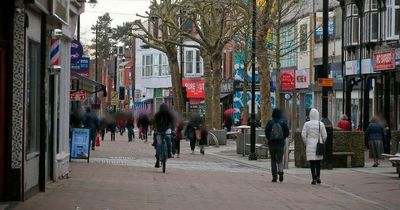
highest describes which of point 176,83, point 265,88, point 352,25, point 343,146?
point 352,25

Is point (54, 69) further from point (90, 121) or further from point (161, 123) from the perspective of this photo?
point (90, 121)

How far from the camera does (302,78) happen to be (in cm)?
4856

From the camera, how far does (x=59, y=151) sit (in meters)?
17.6

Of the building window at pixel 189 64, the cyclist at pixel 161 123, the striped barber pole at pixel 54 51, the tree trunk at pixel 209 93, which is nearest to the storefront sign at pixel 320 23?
the tree trunk at pixel 209 93

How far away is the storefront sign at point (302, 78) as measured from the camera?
4785 centimetres

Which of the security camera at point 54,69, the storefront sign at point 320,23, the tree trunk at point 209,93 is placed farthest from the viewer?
the tree trunk at point 209,93

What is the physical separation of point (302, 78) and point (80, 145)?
2714 centimetres

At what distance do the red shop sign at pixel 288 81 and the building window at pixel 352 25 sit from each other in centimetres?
1095

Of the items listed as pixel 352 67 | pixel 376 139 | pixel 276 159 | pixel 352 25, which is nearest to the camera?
pixel 276 159

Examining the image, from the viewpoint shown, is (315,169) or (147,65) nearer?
(315,169)

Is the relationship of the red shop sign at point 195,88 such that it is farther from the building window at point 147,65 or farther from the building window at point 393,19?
the building window at point 393,19

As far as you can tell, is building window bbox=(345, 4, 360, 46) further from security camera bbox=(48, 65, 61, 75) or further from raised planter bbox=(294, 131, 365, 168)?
security camera bbox=(48, 65, 61, 75)

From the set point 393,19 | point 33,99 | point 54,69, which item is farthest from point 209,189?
point 393,19

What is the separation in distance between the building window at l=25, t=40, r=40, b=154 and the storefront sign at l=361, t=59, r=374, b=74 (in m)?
21.4
